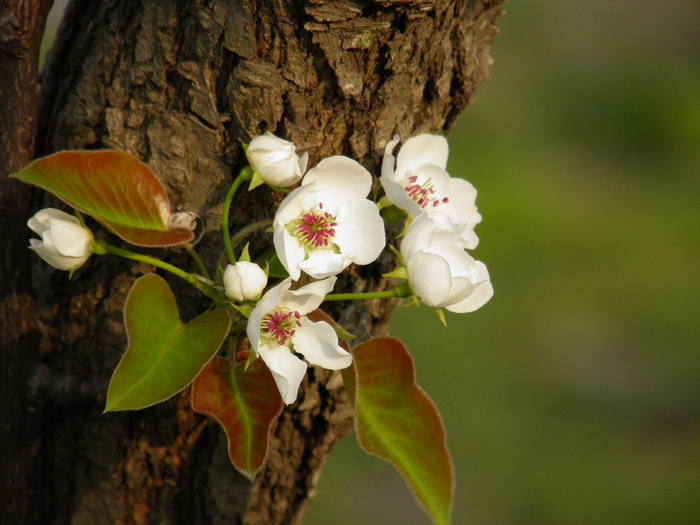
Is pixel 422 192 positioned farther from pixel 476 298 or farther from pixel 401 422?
pixel 401 422

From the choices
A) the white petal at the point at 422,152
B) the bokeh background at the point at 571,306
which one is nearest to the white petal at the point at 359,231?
the white petal at the point at 422,152

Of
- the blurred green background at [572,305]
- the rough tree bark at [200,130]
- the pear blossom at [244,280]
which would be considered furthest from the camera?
the blurred green background at [572,305]

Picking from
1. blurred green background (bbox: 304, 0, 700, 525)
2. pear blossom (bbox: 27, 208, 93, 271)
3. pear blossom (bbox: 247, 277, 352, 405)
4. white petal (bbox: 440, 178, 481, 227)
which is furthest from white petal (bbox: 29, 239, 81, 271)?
blurred green background (bbox: 304, 0, 700, 525)

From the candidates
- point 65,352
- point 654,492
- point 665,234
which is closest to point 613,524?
point 654,492

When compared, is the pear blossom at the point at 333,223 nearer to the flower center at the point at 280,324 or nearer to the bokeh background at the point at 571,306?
the flower center at the point at 280,324

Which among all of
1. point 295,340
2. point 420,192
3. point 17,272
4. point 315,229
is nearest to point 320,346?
point 295,340

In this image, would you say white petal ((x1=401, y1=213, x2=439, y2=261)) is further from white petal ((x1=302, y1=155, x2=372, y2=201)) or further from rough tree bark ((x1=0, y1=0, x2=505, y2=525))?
rough tree bark ((x1=0, y1=0, x2=505, y2=525))

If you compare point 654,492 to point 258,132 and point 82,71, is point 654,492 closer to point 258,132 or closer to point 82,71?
point 258,132
